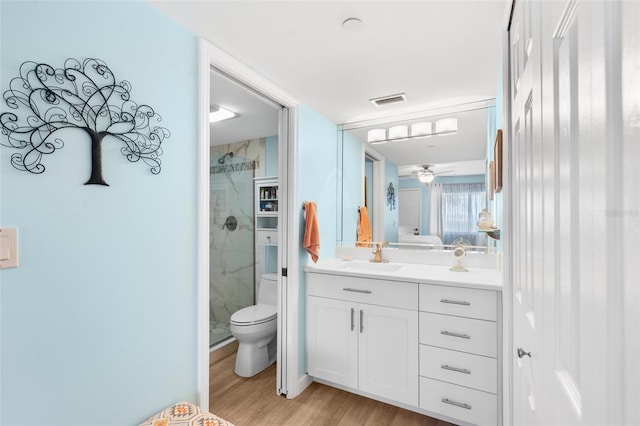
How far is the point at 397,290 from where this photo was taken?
2.07 m

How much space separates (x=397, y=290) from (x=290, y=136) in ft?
4.48

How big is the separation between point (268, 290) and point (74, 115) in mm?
2357

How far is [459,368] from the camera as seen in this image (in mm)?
1863

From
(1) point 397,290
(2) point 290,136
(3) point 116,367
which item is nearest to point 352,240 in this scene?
(1) point 397,290

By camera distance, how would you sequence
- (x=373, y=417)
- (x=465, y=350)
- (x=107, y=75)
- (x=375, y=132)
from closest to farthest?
(x=107, y=75), (x=465, y=350), (x=373, y=417), (x=375, y=132)

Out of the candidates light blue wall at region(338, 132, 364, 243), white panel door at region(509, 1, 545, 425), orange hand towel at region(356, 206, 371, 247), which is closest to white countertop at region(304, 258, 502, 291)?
orange hand towel at region(356, 206, 371, 247)

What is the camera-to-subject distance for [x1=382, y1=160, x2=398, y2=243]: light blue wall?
277 cm

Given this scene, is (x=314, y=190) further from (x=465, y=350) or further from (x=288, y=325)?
(x=465, y=350)

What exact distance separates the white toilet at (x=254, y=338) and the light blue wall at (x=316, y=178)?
15.9 inches

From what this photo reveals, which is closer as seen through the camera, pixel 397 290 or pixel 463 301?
pixel 463 301

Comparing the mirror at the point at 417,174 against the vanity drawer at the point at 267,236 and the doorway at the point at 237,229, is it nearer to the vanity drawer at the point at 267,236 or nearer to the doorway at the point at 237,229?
the vanity drawer at the point at 267,236

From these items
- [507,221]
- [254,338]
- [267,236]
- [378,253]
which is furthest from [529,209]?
[267,236]

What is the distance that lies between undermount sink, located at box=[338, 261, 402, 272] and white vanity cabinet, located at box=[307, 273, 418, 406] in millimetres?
328

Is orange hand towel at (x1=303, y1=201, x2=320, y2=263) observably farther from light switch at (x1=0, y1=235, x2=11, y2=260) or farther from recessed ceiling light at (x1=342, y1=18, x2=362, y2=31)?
light switch at (x1=0, y1=235, x2=11, y2=260)
